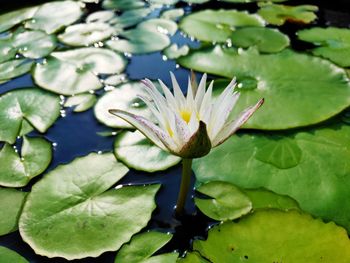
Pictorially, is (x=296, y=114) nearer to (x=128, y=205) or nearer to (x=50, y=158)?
(x=128, y=205)

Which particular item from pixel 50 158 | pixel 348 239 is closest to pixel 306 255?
pixel 348 239

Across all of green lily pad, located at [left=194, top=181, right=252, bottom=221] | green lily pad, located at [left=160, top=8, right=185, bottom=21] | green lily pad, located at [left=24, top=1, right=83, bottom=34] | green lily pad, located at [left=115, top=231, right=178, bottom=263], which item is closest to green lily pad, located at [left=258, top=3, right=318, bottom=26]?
green lily pad, located at [left=160, top=8, right=185, bottom=21]

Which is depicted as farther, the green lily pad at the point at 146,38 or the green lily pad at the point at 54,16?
the green lily pad at the point at 54,16

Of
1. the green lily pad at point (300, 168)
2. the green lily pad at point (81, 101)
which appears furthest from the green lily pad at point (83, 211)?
the green lily pad at point (81, 101)

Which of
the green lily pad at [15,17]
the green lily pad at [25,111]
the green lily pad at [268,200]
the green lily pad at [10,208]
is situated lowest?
the green lily pad at [15,17]

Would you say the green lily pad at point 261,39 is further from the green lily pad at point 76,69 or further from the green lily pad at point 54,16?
the green lily pad at point 54,16

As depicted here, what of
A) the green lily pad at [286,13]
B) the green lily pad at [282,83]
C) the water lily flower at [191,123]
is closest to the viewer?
the water lily flower at [191,123]
